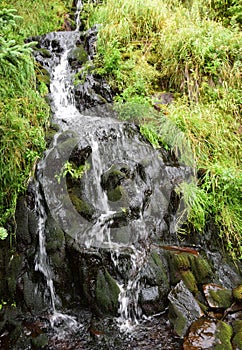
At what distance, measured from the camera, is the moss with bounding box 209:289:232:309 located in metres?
3.14

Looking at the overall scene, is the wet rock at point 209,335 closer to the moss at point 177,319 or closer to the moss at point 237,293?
the moss at point 177,319

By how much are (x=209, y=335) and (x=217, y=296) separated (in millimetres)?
540

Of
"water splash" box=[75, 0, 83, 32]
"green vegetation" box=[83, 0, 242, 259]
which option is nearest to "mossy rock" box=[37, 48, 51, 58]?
"green vegetation" box=[83, 0, 242, 259]

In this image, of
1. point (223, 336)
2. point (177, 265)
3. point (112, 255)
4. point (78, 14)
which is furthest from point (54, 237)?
point (78, 14)

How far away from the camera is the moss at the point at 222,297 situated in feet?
10.3

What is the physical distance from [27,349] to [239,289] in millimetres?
2476

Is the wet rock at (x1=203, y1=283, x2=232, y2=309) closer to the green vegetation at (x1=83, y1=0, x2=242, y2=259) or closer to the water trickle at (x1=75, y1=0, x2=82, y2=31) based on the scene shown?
the green vegetation at (x1=83, y1=0, x2=242, y2=259)

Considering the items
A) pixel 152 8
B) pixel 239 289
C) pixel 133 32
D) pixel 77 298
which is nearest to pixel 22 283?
pixel 77 298

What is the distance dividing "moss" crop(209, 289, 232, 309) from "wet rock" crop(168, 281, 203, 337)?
261 mm

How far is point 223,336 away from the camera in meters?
2.74

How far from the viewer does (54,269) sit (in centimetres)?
343

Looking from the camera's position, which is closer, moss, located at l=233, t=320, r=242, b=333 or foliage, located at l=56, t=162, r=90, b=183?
moss, located at l=233, t=320, r=242, b=333

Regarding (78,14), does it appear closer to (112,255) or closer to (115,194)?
(115,194)

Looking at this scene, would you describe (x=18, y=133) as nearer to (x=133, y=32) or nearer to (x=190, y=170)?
(x=190, y=170)
